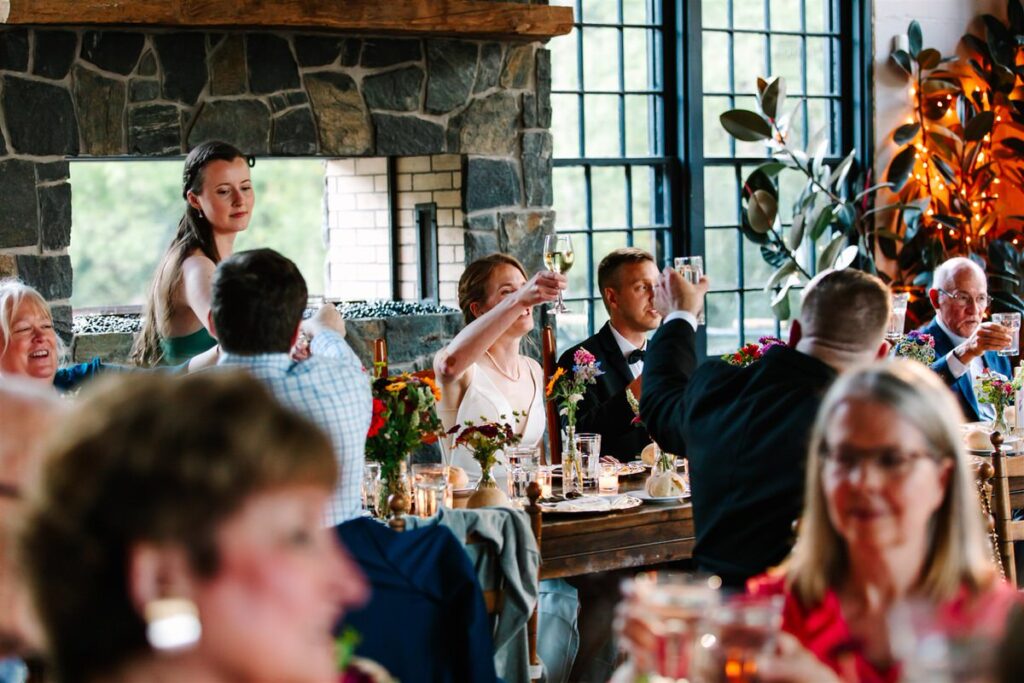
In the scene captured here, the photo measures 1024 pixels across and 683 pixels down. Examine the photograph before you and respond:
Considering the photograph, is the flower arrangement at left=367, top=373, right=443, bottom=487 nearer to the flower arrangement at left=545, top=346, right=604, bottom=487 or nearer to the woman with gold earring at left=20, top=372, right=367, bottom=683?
the flower arrangement at left=545, top=346, right=604, bottom=487

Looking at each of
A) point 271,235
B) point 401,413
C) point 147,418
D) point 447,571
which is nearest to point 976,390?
point 401,413

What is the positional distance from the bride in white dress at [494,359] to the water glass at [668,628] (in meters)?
2.39

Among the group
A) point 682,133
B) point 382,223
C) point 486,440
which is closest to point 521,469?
point 486,440

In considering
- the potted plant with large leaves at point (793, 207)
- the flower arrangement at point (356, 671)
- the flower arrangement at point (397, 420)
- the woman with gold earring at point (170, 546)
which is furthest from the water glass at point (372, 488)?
the potted plant with large leaves at point (793, 207)

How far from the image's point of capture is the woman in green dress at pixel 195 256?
376 cm

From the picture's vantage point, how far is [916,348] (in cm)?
464

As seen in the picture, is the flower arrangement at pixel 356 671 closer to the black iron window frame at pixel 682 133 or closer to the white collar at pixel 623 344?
the white collar at pixel 623 344

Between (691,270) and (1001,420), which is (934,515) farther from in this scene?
(1001,420)

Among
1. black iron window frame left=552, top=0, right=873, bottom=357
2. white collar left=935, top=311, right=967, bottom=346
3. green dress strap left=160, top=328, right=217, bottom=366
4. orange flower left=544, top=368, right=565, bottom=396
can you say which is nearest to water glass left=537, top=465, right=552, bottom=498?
orange flower left=544, top=368, right=565, bottom=396

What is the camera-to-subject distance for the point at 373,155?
5.87 meters

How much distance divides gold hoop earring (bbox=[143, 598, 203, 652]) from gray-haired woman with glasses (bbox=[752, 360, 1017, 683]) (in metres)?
1.00

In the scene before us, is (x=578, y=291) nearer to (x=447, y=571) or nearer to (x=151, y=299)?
(x=151, y=299)

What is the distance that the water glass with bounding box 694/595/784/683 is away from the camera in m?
1.38

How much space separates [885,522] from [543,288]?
2.18 m
